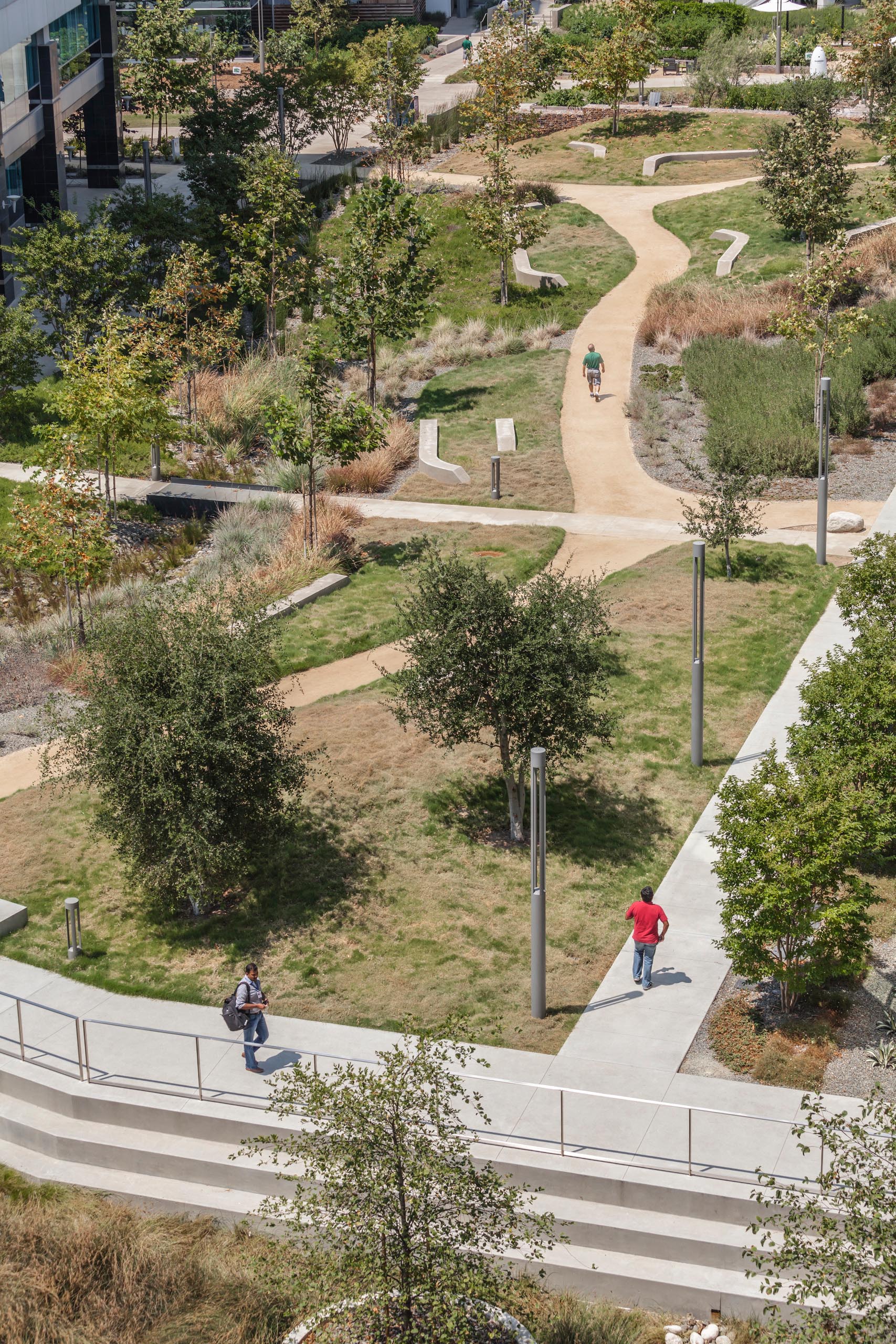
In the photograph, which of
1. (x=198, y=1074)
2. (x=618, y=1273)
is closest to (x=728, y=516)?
(x=198, y=1074)

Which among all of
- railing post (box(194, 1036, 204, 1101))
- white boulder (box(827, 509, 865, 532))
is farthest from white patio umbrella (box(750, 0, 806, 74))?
railing post (box(194, 1036, 204, 1101))

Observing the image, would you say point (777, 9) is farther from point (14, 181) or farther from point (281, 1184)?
point (281, 1184)

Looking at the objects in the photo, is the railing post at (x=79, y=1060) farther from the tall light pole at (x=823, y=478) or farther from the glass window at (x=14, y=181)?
the glass window at (x=14, y=181)

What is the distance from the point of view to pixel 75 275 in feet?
123

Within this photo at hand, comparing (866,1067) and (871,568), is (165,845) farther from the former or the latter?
(871,568)

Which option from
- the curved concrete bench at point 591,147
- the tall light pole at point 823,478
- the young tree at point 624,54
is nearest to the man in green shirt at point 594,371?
the tall light pole at point 823,478

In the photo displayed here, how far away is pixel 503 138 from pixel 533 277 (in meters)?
5.21

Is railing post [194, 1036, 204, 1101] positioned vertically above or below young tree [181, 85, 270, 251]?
below

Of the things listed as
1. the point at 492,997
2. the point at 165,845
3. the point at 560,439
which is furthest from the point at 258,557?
the point at 492,997

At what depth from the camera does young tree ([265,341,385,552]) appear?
28.5 metres

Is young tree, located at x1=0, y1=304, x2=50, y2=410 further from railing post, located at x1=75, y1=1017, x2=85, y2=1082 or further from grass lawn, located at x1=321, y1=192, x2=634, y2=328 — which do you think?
railing post, located at x1=75, y1=1017, x2=85, y2=1082

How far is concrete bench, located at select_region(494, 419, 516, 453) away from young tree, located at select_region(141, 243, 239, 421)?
6.81m

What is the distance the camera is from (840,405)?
3375 centimetres

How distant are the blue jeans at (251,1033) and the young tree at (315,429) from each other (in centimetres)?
1399
